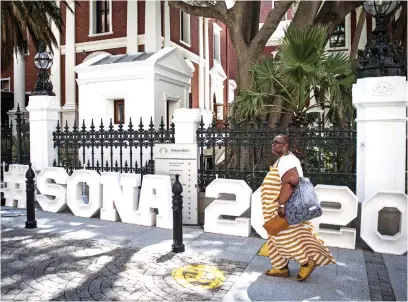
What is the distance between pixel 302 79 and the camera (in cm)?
761

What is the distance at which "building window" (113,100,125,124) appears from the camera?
11176mm

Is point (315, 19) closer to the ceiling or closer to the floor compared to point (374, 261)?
closer to the ceiling

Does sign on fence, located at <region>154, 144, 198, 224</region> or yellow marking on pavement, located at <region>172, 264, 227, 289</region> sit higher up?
sign on fence, located at <region>154, 144, 198, 224</region>

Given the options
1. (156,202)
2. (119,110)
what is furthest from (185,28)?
(156,202)

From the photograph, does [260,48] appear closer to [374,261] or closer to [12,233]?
[374,261]

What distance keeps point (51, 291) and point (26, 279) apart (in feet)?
1.79

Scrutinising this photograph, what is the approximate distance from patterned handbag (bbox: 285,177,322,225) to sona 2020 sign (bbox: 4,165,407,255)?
1975mm

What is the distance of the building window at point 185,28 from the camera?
2303 centimetres

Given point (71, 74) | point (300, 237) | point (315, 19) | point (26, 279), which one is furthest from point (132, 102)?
point (71, 74)

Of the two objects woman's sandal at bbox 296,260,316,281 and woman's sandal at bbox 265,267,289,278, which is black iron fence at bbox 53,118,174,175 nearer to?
woman's sandal at bbox 265,267,289,278

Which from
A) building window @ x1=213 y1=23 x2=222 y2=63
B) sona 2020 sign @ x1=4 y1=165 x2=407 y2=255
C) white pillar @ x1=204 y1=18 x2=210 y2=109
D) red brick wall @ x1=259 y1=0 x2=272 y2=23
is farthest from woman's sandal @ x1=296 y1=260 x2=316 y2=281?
building window @ x1=213 y1=23 x2=222 y2=63

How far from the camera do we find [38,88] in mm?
9359

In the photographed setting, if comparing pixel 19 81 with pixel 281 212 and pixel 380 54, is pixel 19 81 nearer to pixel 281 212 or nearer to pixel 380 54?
pixel 380 54

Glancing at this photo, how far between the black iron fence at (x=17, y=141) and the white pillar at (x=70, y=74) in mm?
10297
